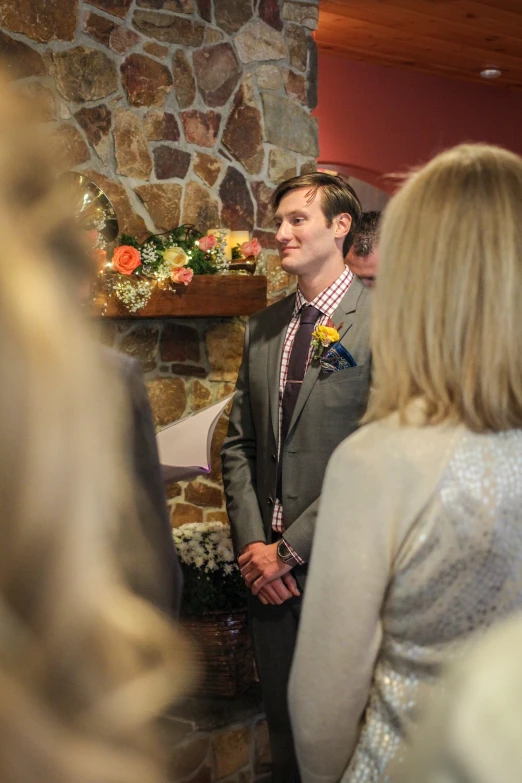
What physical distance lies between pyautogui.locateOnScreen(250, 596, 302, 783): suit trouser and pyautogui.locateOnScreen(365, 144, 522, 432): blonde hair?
5.01 feet

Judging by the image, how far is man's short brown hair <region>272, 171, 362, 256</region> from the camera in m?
2.79

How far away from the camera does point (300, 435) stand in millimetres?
2537

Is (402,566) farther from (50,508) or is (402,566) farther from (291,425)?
(291,425)

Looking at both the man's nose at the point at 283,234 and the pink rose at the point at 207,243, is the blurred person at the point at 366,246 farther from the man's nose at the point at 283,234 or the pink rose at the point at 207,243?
the man's nose at the point at 283,234

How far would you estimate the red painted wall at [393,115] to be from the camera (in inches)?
239

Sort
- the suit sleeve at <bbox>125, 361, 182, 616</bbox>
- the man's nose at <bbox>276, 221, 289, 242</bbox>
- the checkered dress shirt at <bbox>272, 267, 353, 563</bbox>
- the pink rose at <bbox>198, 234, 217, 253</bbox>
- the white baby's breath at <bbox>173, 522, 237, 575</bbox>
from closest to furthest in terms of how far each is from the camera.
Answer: the suit sleeve at <bbox>125, 361, 182, 616</bbox>, the checkered dress shirt at <bbox>272, 267, 353, 563</bbox>, the man's nose at <bbox>276, 221, 289, 242</bbox>, the white baby's breath at <bbox>173, 522, 237, 575</bbox>, the pink rose at <bbox>198, 234, 217, 253</bbox>

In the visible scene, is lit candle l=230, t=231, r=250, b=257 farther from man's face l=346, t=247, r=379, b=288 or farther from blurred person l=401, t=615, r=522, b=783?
blurred person l=401, t=615, r=522, b=783

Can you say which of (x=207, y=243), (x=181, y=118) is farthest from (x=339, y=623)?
(x=181, y=118)

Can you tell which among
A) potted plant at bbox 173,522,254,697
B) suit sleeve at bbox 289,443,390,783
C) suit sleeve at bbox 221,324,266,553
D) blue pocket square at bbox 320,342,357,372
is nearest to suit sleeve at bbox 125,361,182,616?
suit sleeve at bbox 289,443,390,783

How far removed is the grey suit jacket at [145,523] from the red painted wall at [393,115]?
5.38 meters

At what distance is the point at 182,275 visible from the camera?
11.9 feet

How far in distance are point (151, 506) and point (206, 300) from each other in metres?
2.96

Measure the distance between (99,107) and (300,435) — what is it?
205cm

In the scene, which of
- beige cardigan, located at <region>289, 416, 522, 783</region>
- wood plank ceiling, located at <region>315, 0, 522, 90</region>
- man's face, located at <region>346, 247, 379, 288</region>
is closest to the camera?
beige cardigan, located at <region>289, 416, 522, 783</region>
